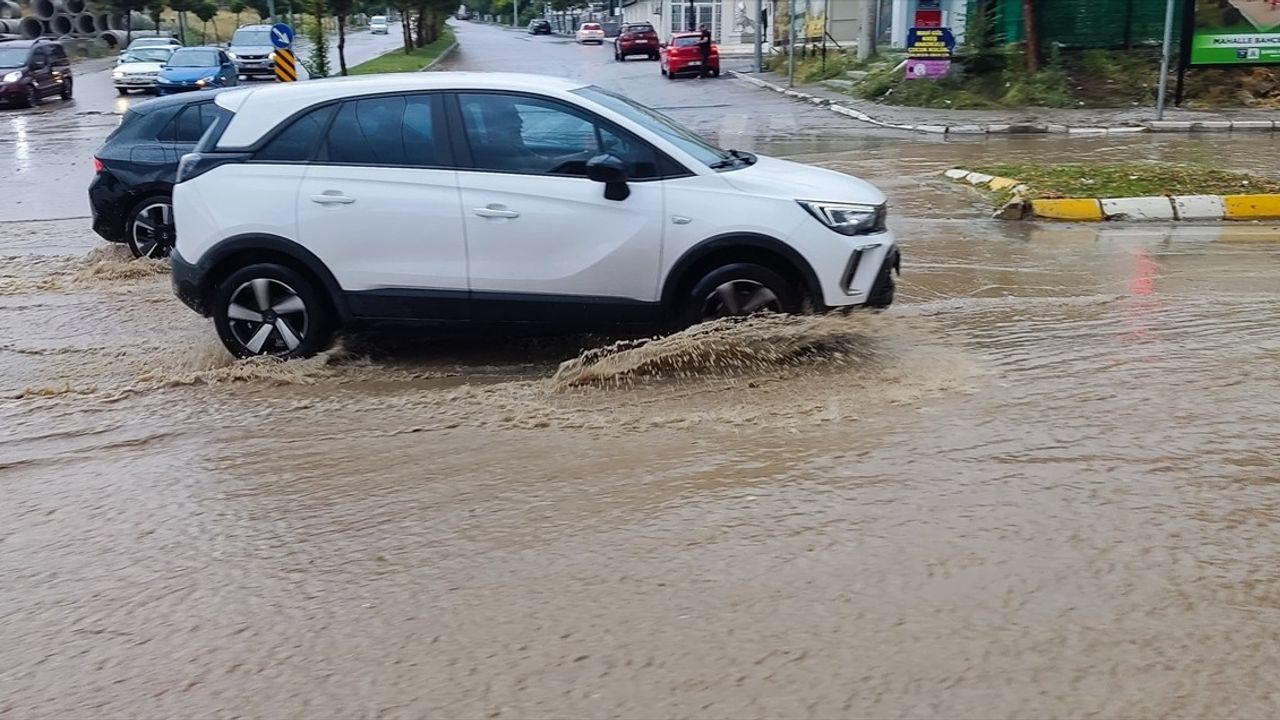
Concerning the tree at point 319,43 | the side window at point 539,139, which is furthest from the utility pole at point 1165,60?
the tree at point 319,43

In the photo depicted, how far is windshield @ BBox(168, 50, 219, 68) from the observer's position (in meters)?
30.7

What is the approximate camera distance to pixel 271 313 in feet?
22.3

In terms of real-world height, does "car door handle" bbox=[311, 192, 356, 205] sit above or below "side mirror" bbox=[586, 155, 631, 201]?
→ below

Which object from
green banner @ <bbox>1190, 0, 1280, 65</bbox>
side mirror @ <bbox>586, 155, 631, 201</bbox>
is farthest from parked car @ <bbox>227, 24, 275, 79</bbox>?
side mirror @ <bbox>586, 155, 631, 201</bbox>

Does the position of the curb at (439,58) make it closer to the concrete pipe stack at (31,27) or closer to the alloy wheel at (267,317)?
the concrete pipe stack at (31,27)

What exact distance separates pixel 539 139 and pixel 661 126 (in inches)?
30.9

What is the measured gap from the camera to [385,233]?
21.3 ft

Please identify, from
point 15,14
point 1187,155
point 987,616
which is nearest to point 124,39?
point 15,14

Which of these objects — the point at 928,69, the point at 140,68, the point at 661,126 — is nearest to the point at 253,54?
the point at 140,68

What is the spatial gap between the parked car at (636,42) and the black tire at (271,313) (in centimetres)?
4721

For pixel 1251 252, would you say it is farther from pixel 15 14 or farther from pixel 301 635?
pixel 15 14

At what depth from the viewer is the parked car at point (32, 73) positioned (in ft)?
101

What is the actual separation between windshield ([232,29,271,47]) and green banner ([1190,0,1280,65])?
96.3 ft

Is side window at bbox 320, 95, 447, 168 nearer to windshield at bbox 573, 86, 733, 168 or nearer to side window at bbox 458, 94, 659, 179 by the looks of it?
side window at bbox 458, 94, 659, 179
